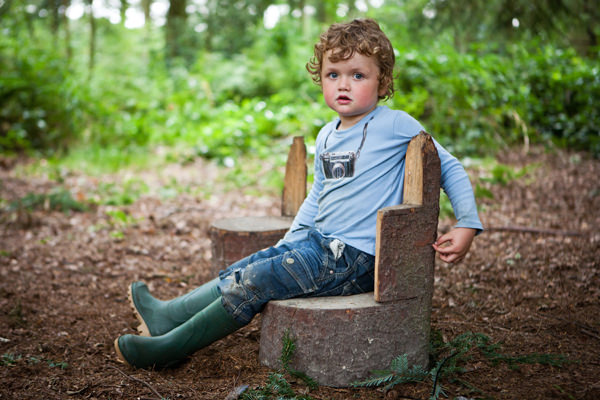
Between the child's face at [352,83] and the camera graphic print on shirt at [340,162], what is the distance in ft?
0.34

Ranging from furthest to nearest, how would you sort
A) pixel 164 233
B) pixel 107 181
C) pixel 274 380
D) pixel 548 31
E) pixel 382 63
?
pixel 107 181
pixel 548 31
pixel 164 233
pixel 382 63
pixel 274 380

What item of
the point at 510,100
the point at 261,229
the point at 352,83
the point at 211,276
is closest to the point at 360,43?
the point at 352,83

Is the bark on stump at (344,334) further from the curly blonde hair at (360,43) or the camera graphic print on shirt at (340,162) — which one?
the curly blonde hair at (360,43)

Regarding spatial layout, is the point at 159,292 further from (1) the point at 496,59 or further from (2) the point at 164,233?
(1) the point at 496,59

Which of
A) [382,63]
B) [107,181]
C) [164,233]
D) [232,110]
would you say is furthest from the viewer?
[232,110]

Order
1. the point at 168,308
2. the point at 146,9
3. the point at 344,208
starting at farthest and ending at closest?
the point at 146,9 < the point at 168,308 < the point at 344,208

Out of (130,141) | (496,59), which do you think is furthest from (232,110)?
(496,59)

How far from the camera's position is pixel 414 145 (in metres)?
2.12

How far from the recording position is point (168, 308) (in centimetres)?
261

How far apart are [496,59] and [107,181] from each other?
5.38 m

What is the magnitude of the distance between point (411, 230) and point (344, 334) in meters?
0.52

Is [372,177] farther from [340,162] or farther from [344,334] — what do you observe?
[344,334]

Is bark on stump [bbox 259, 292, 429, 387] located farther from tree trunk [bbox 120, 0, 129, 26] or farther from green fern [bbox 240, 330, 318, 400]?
tree trunk [bbox 120, 0, 129, 26]

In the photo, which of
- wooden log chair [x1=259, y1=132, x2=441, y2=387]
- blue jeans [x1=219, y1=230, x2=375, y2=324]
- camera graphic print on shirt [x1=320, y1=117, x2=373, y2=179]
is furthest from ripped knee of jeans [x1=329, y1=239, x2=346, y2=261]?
camera graphic print on shirt [x1=320, y1=117, x2=373, y2=179]
